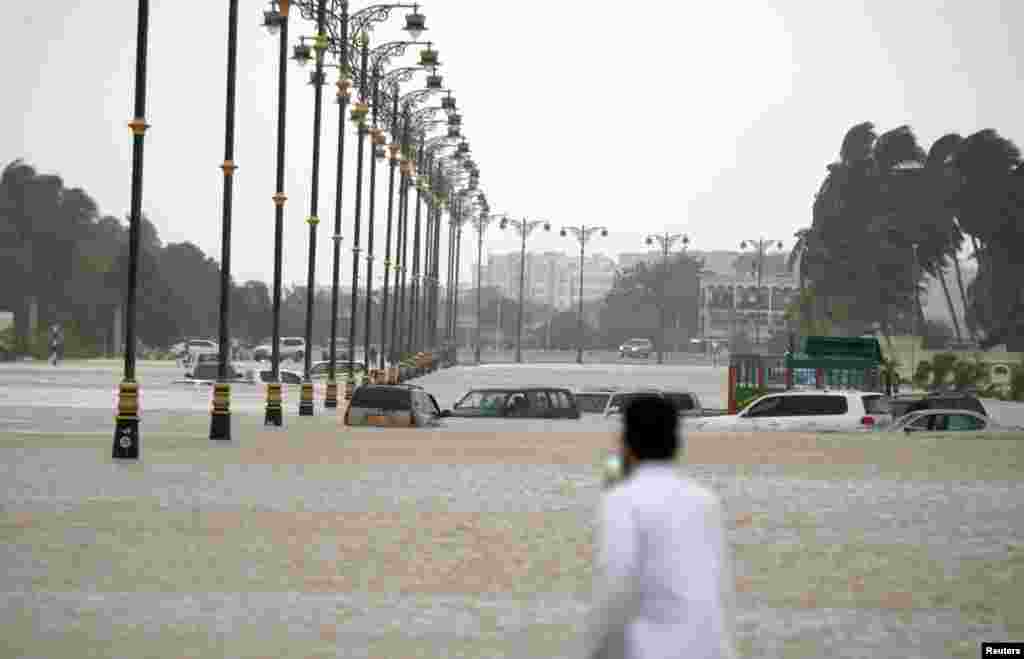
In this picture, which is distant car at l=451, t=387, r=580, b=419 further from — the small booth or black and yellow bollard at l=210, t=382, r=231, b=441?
black and yellow bollard at l=210, t=382, r=231, b=441

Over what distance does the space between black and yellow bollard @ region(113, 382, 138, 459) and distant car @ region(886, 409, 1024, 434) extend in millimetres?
21683

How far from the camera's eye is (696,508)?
5793mm

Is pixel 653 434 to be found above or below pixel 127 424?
above

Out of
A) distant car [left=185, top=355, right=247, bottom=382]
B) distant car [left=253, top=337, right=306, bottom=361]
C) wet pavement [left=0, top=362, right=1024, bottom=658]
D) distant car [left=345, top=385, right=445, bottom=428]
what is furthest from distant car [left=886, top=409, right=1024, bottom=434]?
distant car [left=253, top=337, right=306, bottom=361]

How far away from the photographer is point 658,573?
5.75m

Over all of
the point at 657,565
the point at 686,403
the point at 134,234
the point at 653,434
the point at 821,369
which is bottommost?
the point at 686,403

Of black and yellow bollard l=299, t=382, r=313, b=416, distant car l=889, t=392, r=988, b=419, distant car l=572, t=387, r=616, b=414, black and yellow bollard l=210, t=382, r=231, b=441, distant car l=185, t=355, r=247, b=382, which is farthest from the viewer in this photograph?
distant car l=185, t=355, r=247, b=382

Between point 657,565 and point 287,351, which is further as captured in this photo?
point 287,351

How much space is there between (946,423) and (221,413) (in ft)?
64.3

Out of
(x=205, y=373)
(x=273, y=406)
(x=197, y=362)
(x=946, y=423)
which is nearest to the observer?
(x=273, y=406)

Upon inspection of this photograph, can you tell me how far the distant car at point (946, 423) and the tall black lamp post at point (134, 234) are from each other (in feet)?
70.7

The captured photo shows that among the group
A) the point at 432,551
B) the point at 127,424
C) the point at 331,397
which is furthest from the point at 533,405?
the point at 432,551

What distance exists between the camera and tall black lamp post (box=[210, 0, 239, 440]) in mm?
37094

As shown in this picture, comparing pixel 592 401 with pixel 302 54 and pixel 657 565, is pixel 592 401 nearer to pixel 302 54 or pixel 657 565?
pixel 302 54
